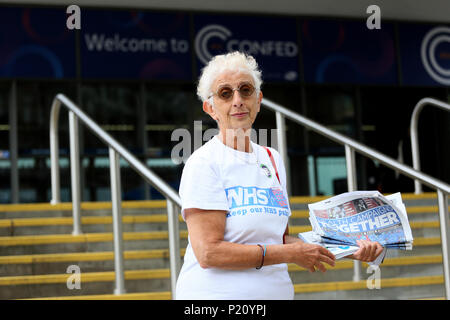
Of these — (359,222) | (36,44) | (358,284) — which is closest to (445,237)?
(358,284)

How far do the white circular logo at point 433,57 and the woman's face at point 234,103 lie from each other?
9.39 meters

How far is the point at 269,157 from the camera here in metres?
1.93

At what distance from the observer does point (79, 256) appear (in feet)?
15.3

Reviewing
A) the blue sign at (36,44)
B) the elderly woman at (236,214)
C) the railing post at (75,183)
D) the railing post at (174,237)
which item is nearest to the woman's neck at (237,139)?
the elderly woman at (236,214)

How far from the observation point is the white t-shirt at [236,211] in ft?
5.72

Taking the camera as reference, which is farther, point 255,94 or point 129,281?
point 129,281

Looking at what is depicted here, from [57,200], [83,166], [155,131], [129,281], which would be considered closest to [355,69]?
[155,131]

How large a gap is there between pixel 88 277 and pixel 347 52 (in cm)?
705

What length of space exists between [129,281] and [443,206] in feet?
6.81

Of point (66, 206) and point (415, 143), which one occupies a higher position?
point (415, 143)

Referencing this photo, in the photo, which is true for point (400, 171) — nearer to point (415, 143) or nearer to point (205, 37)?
point (415, 143)

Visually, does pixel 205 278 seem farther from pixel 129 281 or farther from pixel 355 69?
pixel 355 69

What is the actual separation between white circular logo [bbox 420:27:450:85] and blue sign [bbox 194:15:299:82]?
214 cm

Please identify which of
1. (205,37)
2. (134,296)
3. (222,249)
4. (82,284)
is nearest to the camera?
(222,249)
